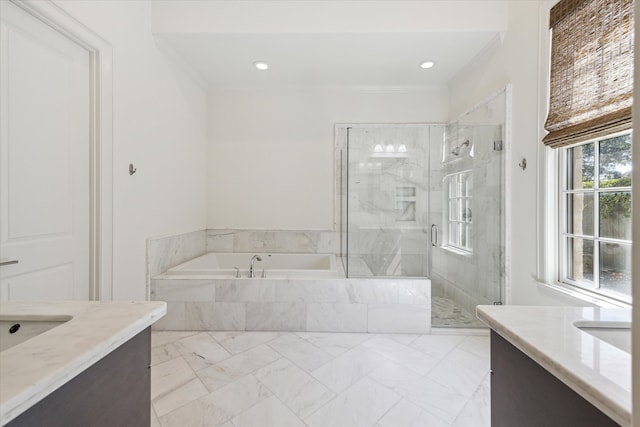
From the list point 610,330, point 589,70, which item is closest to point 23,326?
point 610,330

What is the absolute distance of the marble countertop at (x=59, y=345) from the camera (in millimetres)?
438

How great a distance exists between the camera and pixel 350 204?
3.03 meters

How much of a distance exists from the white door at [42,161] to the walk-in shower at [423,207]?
6.93ft

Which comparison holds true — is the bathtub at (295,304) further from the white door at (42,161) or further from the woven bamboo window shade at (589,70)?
the woven bamboo window shade at (589,70)

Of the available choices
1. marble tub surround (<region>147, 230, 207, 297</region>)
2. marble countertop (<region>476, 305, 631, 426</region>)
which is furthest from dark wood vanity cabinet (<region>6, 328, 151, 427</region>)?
marble tub surround (<region>147, 230, 207, 297</region>)

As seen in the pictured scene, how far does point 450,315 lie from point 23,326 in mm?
2847

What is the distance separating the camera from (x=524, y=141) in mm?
2082

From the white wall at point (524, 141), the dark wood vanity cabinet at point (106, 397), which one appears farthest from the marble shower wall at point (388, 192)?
the dark wood vanity cabinet at point (106, 397)

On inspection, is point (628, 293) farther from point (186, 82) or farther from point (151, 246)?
point (186, 82)

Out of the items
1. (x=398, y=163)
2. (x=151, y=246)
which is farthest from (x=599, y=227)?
(x=151, y=246)

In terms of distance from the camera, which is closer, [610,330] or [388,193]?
[610,330]

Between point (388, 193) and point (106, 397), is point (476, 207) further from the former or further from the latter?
point (106, 397)

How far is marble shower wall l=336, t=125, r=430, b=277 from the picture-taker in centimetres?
289

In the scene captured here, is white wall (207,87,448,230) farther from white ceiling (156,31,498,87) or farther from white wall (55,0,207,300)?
white wall (55,0,207,300)
